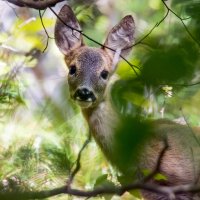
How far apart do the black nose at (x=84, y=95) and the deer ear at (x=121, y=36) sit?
444mm

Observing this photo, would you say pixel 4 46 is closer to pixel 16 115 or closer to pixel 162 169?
pixel 16 115

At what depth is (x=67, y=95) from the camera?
3.63 meters

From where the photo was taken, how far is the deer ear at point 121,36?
370 centimetres

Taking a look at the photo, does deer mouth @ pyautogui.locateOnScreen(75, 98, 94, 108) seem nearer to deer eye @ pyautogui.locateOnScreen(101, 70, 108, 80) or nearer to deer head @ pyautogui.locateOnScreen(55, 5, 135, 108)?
deer head @ pyautogui.locateOnScreen(55, 5, 135, 108)

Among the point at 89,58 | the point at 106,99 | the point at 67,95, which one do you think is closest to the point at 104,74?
the point at 89,58

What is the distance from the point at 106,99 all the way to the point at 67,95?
539mm

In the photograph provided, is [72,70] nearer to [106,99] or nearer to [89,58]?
[89,58]

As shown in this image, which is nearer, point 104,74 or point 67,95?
point 104,74

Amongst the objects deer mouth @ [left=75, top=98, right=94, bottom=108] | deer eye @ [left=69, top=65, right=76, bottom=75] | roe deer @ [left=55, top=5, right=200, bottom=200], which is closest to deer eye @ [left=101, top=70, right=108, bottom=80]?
roe deer @ [left=55, top=5, right=200, bottom=200]

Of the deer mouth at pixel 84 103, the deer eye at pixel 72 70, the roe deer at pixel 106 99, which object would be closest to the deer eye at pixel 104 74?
the roe deer at pixel 106 99

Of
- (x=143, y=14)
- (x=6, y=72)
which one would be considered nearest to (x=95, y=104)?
(x=6, y=72)

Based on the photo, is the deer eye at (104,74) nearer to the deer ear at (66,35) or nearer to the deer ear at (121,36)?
the deer ear at (121,36)

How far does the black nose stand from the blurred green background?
85 millimetres

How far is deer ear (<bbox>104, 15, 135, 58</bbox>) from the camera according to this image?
12.1 feet
